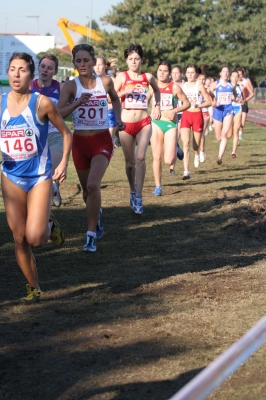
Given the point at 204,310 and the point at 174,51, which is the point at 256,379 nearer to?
the point at 204,310

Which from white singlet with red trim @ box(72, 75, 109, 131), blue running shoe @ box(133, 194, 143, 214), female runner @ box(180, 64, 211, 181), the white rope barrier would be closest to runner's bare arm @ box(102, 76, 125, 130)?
white singlet with red trim @ box(72, 75, 109, 131)

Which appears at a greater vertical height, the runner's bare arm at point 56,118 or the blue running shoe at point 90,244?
the runner's bare arm at point 56,118

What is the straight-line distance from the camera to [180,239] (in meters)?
9.10

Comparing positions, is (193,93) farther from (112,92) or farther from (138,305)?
(138,305)

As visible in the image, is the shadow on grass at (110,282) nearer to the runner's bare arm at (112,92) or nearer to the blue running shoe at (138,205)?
the blue running shoe at (138,205)

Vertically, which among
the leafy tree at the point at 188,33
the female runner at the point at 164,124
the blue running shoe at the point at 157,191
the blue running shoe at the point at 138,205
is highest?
the leafy tree at the point at 188,33

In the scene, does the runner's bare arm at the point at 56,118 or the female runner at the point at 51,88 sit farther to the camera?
the female runner at the point at 51,88

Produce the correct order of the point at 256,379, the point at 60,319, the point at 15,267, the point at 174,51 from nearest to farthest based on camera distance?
the point at 256,379 → the point at 60,319 → the point at 15,267 → the point at 174,51

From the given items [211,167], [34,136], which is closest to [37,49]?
[211,167]

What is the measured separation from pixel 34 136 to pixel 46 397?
92.6 inches

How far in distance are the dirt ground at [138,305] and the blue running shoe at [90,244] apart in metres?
0.09

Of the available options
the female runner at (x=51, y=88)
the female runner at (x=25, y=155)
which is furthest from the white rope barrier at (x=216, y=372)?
the female runner at (x=51, y=88)

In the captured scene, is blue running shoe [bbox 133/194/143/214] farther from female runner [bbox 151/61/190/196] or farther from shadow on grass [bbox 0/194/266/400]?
female runner [bbox 151/61/190/196]

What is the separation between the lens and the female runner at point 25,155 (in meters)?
5.88
